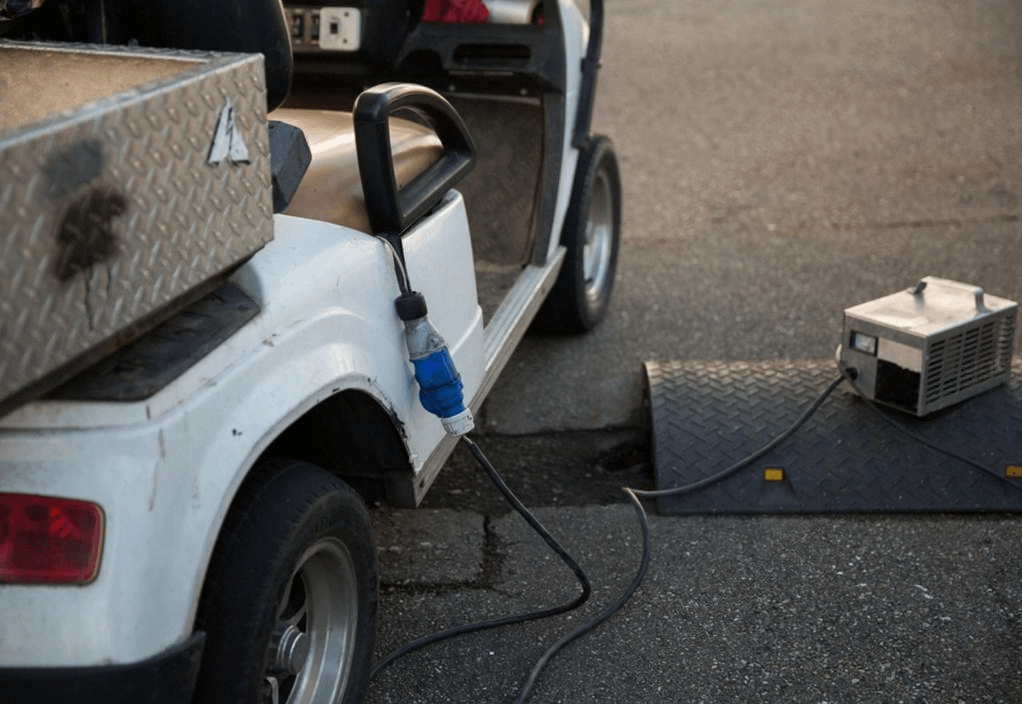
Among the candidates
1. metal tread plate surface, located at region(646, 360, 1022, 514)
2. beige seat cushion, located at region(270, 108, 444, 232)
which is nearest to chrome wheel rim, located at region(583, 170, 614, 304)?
metal tread plate surface, located at region(646, 360, 1022, 514)

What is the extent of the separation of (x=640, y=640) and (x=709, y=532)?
52cm

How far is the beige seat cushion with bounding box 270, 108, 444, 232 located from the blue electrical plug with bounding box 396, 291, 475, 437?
235mm

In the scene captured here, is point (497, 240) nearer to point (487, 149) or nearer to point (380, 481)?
point (487, 149)

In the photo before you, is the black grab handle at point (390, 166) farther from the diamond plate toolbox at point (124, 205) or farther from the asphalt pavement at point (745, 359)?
the asphalt pavement at point (745, 359)

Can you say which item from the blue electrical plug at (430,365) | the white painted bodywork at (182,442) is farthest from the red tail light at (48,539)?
the blue electrical plug at (430,365)

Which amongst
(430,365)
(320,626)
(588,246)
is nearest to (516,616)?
(320,626)

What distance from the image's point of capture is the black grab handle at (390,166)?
242cm

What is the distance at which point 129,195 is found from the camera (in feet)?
5.62

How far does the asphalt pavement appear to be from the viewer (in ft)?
9.13

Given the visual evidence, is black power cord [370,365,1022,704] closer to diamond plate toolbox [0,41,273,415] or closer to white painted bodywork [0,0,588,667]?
white painted bodywork [0,0,588,667]

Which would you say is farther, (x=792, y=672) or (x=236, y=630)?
(x=792, y=672)

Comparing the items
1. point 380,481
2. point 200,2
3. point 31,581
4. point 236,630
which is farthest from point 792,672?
point 200,2

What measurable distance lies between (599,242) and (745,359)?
0.78m

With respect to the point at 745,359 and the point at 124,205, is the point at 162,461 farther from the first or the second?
the point at 745,359
